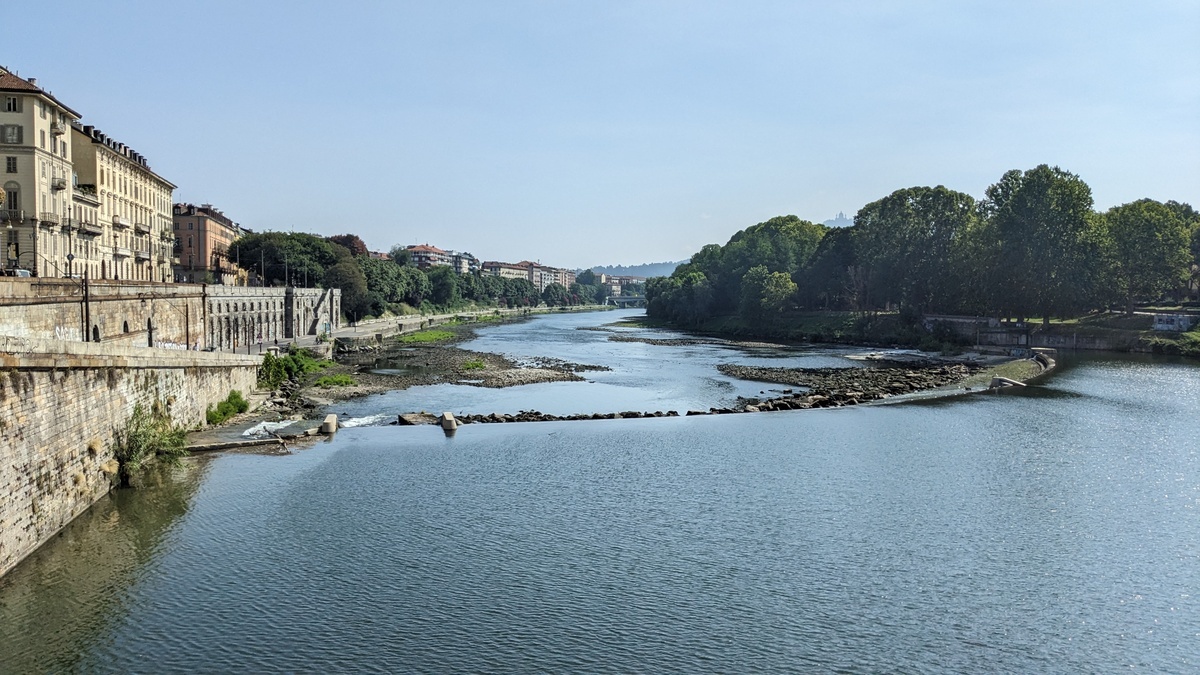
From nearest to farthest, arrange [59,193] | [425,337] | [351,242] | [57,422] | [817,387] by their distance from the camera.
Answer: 1. [57,422]
2. [59,193]
3. [817,387]
4. [425,337]
5. [351,242]

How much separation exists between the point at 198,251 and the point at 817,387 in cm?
8283

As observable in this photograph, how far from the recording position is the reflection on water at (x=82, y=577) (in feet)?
53.9

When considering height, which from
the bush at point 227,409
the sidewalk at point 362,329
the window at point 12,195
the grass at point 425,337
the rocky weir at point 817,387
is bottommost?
the rocky weir at point 817,387

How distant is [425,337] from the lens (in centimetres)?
10050

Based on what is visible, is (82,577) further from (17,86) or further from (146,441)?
(17,86)

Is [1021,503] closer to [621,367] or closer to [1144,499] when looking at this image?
[1144,499]

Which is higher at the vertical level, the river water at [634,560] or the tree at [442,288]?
the tree at [442,288]

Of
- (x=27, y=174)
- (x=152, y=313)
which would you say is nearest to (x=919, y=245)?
(x=152, y=313)

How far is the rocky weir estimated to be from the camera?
43.4m

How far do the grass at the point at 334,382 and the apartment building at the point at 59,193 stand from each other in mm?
Answer: 15296

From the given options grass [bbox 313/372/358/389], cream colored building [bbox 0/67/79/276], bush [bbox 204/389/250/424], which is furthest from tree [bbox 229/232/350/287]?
bush [bbox 204/389/250/424]

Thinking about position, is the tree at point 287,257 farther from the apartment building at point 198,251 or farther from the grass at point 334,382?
the grass at point 334,382

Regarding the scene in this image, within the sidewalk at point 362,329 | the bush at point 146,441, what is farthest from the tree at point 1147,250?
the bush at point 146,441

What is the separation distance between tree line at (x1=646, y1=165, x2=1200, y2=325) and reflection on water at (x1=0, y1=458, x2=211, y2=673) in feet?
269
